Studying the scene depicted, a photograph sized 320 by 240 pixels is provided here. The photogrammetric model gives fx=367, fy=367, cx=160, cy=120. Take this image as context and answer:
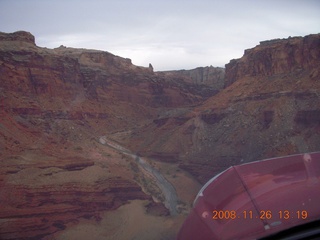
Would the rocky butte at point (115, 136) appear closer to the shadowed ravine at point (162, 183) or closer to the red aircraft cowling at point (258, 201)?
the shadowed ravine at point (162, 183)

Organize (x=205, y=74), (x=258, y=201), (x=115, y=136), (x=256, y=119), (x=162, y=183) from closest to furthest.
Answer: (x=258, y=201)
(x=162, y=183)
(x=256, y=119)
(x=115, y=136)
(x=205, y=74)

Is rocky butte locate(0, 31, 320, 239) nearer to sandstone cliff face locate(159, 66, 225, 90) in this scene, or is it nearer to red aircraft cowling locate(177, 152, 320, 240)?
red aircraft cowling locate(177, 152, 320, 240)

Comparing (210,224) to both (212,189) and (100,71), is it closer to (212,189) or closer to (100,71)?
(212,189)

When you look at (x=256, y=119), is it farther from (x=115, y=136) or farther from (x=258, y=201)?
(x=258, y=201)

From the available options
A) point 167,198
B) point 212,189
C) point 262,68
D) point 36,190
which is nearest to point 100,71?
point 262,68
